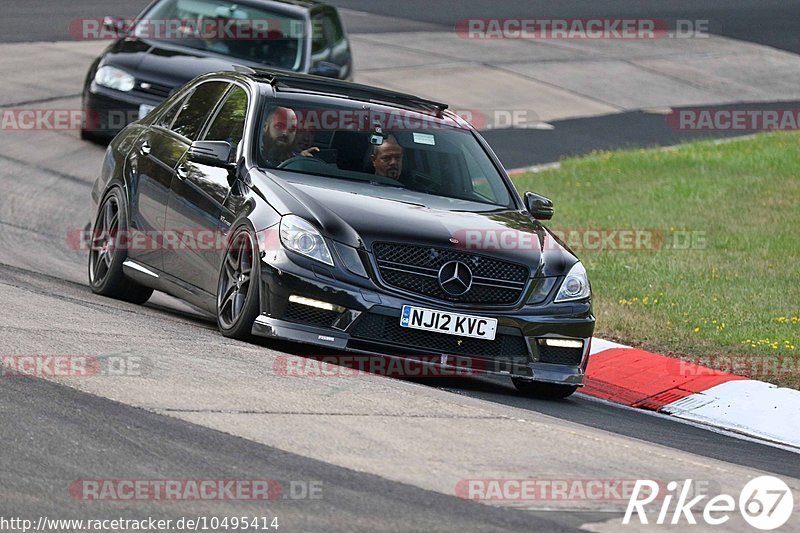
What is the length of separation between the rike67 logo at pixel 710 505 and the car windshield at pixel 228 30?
36.1ft

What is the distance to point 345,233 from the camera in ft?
28.1

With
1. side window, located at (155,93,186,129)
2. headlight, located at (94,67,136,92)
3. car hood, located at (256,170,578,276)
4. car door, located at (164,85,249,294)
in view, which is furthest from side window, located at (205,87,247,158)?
headlight, located at (94,67,136,92)

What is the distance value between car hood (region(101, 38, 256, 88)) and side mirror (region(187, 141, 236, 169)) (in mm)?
6277

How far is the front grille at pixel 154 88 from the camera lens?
51.6 ft

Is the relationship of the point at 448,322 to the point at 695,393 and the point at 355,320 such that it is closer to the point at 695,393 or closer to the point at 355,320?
the point at 355,320

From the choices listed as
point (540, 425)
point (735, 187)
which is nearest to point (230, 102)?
point (540, 425)

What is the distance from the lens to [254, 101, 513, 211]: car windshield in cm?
948

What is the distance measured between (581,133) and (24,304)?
47.3 feet

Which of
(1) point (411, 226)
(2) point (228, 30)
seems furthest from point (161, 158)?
(2) point (228, 30)

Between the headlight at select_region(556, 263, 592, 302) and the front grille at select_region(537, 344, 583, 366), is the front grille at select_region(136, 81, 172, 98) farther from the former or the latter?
the front grille at select_region(537, 344, 583, 366)

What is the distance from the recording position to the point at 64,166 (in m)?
16.0

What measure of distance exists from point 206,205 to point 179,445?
10.9 ft

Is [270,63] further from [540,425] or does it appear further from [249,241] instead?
[540,425]

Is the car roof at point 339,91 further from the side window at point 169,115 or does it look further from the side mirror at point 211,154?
the side mirror at point 211,154
